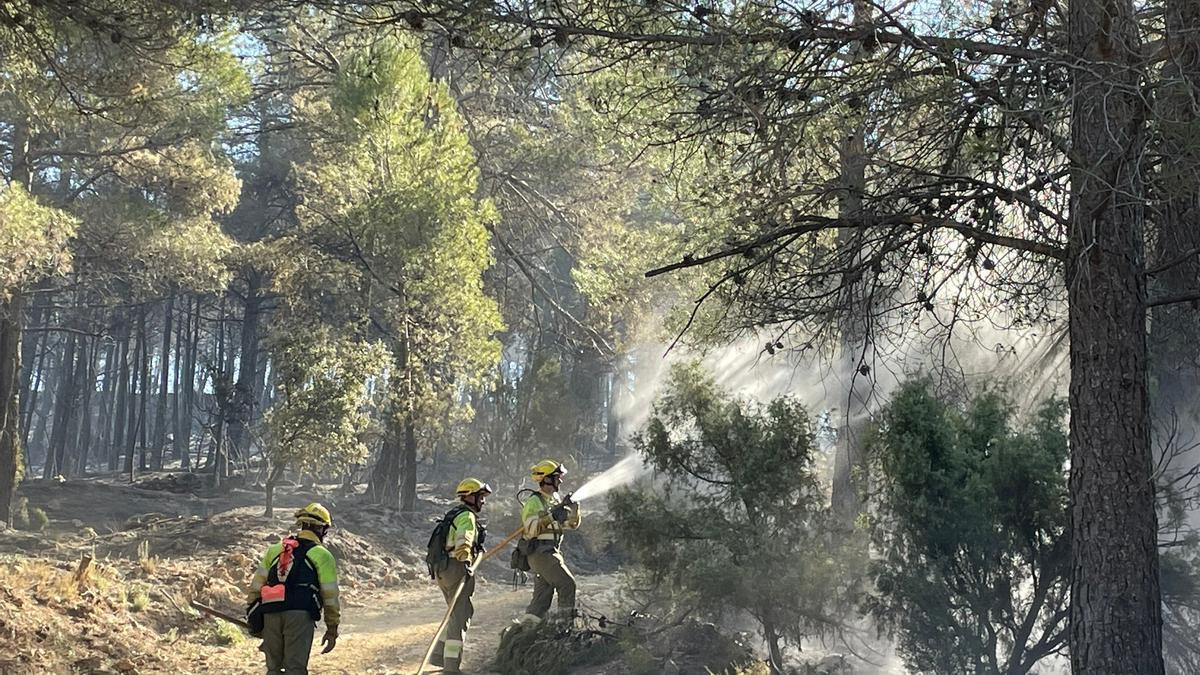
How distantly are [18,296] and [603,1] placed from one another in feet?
51.7

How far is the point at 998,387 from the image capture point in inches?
371

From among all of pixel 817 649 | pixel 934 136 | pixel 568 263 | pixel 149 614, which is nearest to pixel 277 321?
pixel 149 614

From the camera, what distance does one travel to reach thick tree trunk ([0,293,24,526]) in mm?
18750

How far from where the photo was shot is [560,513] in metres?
10.4

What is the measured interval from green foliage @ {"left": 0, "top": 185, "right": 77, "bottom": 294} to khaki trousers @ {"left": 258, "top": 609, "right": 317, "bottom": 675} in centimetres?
736

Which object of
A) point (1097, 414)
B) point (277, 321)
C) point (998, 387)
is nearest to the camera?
point (1097, 414)

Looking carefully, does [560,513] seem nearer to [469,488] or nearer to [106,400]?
[469,488]

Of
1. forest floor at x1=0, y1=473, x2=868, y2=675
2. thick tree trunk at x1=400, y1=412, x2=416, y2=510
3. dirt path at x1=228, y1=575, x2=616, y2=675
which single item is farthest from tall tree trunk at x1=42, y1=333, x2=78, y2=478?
dirt path at x1=228, y1=575, x2=616, y2=675

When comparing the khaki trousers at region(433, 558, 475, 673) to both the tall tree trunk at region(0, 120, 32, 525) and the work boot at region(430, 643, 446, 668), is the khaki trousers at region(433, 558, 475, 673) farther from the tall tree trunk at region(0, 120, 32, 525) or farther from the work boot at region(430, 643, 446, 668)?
the tall tree trunk at region(0, 120, 32, 525)

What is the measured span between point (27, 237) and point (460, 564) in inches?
288

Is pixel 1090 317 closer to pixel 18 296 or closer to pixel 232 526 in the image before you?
pixel 232 526

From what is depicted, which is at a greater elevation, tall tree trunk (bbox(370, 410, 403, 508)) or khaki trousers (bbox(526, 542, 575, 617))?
tall tree trunk (bbox(370, 410, 403, 508))

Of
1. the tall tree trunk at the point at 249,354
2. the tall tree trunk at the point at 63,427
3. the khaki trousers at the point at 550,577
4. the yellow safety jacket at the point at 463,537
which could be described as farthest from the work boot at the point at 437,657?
the tall tree trunk at the point at 63,427

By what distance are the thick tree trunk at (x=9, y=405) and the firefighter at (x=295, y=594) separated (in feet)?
44.9
